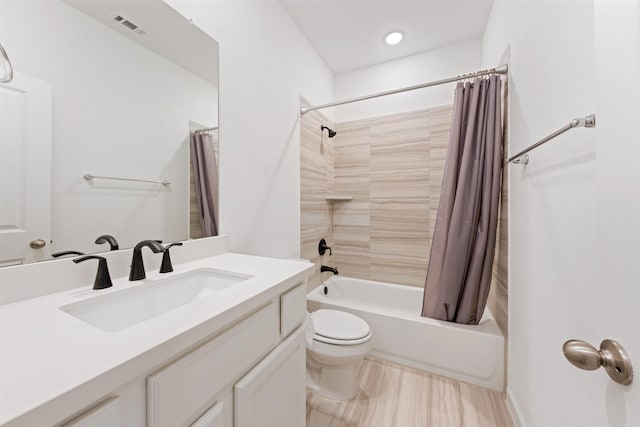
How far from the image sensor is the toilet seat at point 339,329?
1396 mm

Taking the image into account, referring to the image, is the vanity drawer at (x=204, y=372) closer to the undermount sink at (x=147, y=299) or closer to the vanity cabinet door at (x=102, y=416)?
the vanity cabinet door at (x=102, y=416)

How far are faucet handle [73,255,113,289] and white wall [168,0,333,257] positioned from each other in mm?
551

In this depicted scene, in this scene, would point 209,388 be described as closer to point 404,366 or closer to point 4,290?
point 4,290

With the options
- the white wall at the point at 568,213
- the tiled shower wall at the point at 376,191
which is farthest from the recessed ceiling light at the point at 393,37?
the white wall at the point at 568,213

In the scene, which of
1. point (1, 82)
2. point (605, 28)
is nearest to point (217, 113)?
point (1, 82)

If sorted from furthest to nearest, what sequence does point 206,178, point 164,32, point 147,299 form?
point 206,178, point 164,32, point 147,299

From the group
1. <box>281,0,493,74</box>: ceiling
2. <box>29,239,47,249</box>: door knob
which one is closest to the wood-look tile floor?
<box>29,239,47,249</box>: door knob

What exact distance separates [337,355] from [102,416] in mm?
1194

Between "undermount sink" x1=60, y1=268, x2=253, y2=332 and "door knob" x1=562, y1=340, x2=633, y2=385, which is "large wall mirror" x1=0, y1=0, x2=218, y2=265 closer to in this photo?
"undermount sink" x1=60, y1=268, x2=253, y2=332

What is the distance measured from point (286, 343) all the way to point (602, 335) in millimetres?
783

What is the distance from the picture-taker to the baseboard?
1220mm

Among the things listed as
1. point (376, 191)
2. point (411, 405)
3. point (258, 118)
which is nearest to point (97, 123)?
point (258, 118)

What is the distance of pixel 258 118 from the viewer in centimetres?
151

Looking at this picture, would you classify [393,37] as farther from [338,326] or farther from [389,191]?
[338,326]
